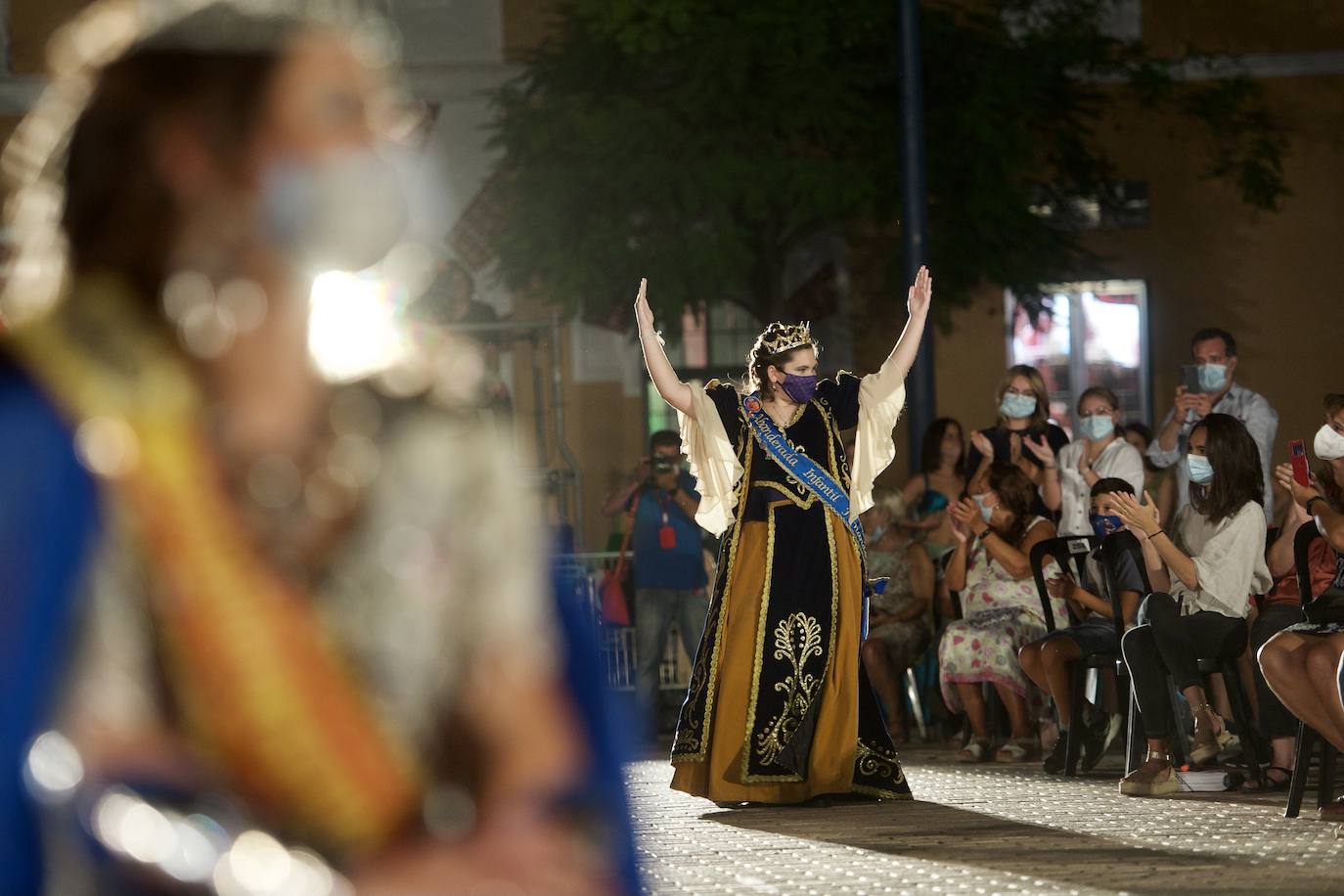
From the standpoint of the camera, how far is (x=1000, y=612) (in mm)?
10117

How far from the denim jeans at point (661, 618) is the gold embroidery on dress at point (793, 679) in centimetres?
384

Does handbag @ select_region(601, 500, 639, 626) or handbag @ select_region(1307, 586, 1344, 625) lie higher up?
handbag @ select_region(1307, 586, 1344, 625)

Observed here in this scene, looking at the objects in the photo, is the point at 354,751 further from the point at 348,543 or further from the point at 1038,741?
the point at 1038,741

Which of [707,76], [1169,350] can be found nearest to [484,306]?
[707,76]

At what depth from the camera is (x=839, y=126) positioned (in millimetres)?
16359

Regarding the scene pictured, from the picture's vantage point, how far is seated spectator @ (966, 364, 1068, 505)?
35.0ft

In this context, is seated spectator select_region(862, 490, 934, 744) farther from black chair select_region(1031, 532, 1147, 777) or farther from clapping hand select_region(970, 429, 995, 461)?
black chair select_region(1031, 532, 1147, 777)

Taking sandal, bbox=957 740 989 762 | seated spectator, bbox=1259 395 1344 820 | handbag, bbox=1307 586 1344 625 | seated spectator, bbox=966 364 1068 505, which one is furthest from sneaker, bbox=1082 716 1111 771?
handbag, bbox=1307 586 1344 625

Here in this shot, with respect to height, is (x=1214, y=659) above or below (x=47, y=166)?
below

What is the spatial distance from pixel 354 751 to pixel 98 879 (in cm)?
17

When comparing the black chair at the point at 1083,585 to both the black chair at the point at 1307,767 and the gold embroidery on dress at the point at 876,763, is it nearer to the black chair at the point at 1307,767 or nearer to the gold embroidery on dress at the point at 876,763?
the gold embroidery on dress at the point at 876,763

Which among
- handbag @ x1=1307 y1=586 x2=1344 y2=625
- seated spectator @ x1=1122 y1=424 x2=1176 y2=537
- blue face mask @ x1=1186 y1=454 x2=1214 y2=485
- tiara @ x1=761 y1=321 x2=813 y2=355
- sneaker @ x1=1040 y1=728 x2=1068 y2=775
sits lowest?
sneaker @ x1=1040 y1=728 x2=1068 y2=775

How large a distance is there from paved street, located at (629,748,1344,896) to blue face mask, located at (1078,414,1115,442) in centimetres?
191

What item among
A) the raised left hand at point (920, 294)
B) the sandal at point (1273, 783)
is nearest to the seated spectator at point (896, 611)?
the raised left hand at point (920, 294)
